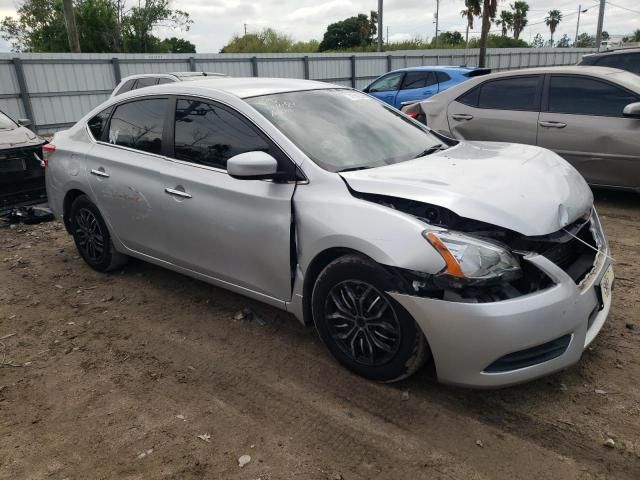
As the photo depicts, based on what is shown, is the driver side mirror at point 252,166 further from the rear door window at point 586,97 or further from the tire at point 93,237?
the rear door window at point 586,97

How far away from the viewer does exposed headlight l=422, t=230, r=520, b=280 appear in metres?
2.56

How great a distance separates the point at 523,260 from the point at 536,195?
0.45 metres

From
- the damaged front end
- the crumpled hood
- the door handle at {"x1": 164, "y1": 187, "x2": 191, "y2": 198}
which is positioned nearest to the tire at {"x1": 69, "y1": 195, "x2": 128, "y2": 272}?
the door handle at {"x1": 164, "y1": 187, "x2": 191, "y2": 198}

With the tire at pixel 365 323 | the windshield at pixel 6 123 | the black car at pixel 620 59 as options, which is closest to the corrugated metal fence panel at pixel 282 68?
the black car at pixel 620 59

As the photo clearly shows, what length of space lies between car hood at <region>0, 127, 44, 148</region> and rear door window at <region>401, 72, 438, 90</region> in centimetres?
913

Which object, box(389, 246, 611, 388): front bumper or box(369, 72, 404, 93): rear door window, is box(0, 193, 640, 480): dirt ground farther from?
box(369, 72, 404, 93): rear door window

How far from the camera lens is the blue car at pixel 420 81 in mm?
12977

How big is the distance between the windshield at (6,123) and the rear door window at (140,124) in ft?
11.4

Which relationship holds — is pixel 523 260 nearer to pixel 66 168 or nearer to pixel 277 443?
pixel 277 443

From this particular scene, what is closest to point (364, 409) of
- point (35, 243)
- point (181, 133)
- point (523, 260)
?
point (523, 260)

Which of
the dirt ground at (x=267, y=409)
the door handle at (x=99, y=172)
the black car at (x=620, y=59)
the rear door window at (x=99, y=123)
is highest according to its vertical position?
the black car at (x=620, y=59)

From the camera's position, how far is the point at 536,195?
2.90 meters

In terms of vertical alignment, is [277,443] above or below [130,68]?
below

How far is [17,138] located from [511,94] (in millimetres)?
6262
